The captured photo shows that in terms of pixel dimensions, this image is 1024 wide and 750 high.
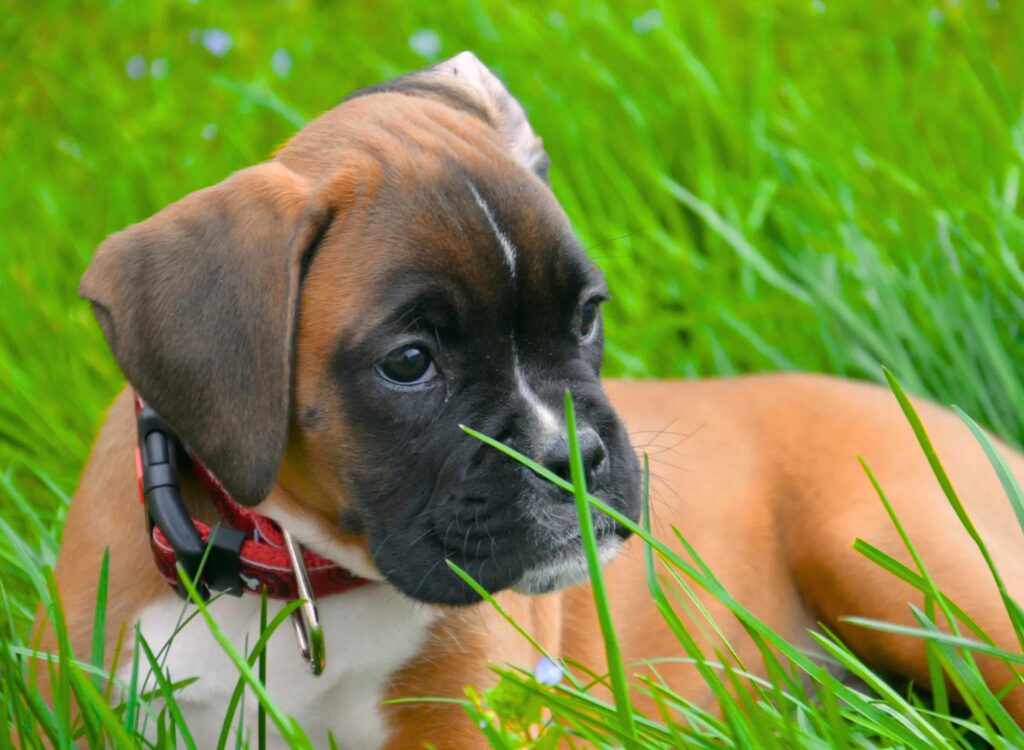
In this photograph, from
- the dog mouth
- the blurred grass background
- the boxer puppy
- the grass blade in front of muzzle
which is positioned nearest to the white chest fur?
the boxer puppy

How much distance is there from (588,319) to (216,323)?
85 cm

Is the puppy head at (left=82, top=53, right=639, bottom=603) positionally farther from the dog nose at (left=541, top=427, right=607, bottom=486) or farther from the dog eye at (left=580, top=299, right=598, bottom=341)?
the dog eye at (left=580, top=299, right=598, bottom=341)

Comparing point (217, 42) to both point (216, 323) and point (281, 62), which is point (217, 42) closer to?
point (281, 62)

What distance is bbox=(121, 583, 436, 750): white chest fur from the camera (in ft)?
10.1

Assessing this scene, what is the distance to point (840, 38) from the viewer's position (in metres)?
6.21

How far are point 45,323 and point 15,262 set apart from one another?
15.0 inches

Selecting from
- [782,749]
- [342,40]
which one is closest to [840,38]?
[342,40]

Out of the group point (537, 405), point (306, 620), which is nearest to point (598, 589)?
point (537, 405)

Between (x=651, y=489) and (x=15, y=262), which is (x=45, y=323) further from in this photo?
(x=651, y=489)

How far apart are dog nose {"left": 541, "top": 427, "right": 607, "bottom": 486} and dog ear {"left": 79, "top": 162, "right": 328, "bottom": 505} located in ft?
1.70

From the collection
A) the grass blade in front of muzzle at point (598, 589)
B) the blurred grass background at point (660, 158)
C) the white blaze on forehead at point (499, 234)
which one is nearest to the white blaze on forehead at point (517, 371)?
the white blaze on forehead at point (499, 234)

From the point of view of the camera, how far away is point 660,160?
223 inches

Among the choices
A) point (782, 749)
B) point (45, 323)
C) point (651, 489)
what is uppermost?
point (782, 749)

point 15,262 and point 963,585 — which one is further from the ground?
point 963,585
